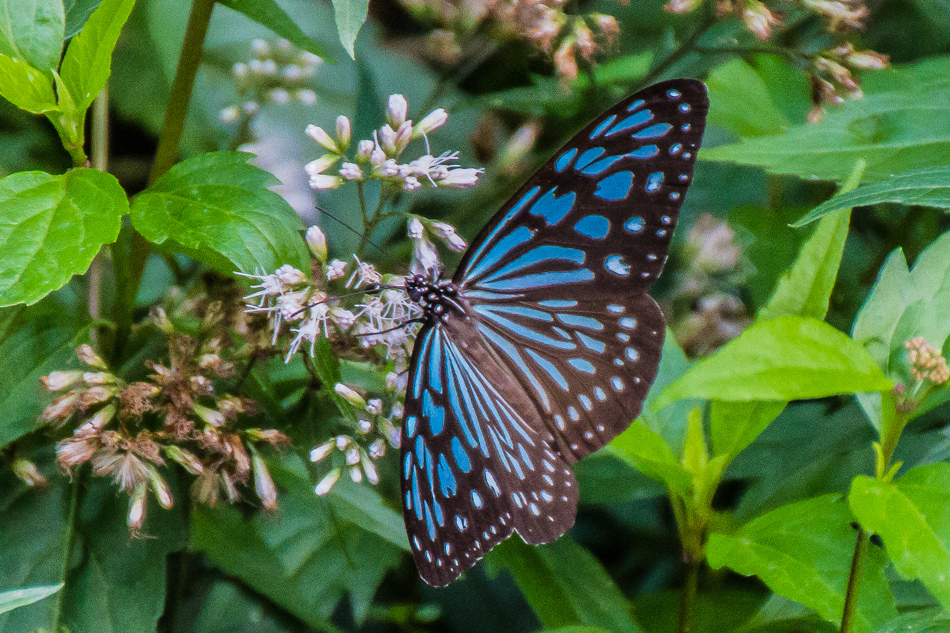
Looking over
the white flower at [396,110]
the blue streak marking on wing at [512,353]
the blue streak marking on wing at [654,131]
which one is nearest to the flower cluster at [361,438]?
the blue streak marking on wing at [512,353]

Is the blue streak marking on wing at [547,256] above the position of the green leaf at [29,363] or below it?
above

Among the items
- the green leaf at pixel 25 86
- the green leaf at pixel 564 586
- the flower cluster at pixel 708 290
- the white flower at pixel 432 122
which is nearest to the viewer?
the green leaf at pixel 25 86

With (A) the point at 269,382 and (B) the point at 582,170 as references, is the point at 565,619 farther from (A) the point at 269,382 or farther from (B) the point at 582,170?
(B) the point at 582,170

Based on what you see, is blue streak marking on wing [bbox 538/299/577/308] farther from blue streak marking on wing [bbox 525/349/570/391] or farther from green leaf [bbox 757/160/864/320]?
green leaf [bbox 757/160/864/320]

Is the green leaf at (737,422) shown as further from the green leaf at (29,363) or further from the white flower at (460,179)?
the green leaf at (29,363)

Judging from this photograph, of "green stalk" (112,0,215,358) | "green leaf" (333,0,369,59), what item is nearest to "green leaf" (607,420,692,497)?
"green leaf" (333,0,369,59)

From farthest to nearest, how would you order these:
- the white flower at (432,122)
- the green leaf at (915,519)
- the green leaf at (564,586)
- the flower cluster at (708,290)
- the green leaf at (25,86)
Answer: the flower cluster at (708,290)
the green leaf at (564,586)
the white flower at (432,122)
the green leaf at (25,86)
the green leaf at (915,519)

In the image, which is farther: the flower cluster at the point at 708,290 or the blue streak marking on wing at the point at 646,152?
the flower cluster at the point at 708,290

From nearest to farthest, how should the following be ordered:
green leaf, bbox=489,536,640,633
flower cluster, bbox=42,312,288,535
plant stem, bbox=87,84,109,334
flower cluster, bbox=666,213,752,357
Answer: flower cluster, bbox=42,312,288,535
green leaf, bbox=489,536,640,633
plant stem, bbox=87,84,109,334
flower cluster, bbox=666,213,752,357
